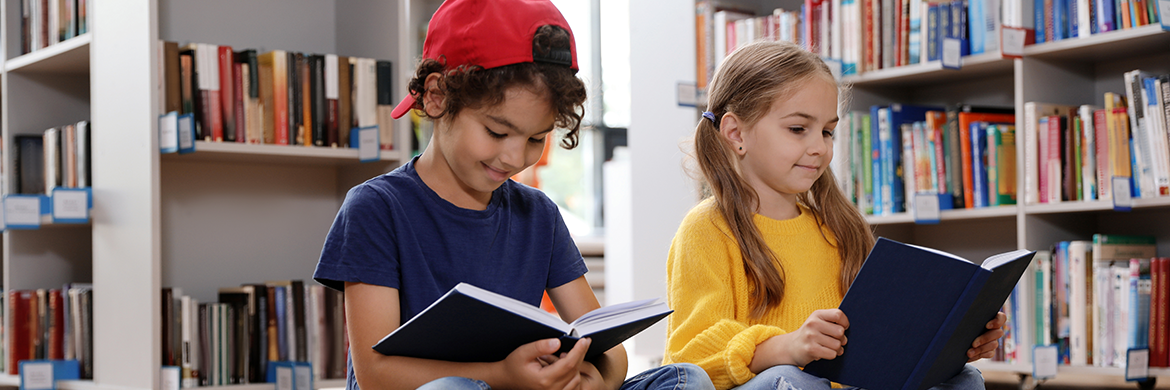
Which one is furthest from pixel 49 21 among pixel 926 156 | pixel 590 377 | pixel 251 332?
pixel 926 156

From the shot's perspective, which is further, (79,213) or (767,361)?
(79,213)

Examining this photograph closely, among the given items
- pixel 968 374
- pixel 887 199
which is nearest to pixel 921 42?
pixel 887 199

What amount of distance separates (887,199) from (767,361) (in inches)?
59.2

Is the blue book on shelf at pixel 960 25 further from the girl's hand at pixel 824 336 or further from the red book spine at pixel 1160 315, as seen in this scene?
the girl's hand at pixel 824 336

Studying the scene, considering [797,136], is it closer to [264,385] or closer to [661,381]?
[661,381]

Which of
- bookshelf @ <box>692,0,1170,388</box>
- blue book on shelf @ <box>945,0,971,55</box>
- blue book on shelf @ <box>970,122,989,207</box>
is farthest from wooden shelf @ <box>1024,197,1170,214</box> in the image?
blue book on shelf @ <box>945,0,971,55</box>

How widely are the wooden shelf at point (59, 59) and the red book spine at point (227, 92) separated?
36cm

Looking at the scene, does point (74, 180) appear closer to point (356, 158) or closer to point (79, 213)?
point (79, 213)

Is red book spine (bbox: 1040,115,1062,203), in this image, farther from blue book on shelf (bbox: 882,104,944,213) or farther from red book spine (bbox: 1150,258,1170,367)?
blue book on shelf (bbox: 882,104,944,213)

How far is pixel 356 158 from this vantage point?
93.4 inches

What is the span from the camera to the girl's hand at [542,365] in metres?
1.01

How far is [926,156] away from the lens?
2.60 m

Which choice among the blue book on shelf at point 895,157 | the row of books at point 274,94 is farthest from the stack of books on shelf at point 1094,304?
the row of books at point 274,94

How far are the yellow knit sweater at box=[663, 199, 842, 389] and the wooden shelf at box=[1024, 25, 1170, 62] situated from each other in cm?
117
